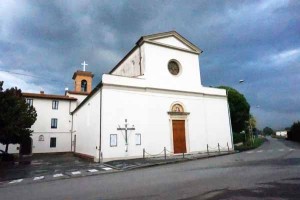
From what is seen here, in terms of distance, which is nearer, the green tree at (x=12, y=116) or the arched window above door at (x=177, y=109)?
the green tree at (x=12, y=116)

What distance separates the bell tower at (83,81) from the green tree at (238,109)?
86.0 ft

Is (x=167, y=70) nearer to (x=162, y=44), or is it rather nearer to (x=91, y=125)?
(x=162, y=44)

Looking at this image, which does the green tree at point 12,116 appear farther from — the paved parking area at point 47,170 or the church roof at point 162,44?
the church roof at point 162,44

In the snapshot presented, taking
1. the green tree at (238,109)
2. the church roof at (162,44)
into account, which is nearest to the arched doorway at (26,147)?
the church roof at (162,44)

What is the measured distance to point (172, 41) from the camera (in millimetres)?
25156

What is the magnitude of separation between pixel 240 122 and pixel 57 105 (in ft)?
114

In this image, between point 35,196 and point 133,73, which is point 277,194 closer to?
point 35,196

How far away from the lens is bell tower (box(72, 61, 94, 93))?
131 ft

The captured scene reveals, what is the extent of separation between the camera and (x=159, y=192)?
7.20 m

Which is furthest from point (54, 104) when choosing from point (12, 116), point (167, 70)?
point (167, 70)

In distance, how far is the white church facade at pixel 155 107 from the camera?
19.8 meters

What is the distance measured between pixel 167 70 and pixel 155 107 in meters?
4.45

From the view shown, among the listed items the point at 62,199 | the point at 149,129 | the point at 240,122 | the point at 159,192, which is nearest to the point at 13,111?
the point at 149,129

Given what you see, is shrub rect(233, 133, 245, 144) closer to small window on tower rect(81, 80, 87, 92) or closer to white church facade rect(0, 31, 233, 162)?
white church facade rect(0, 31, 233, 162)
